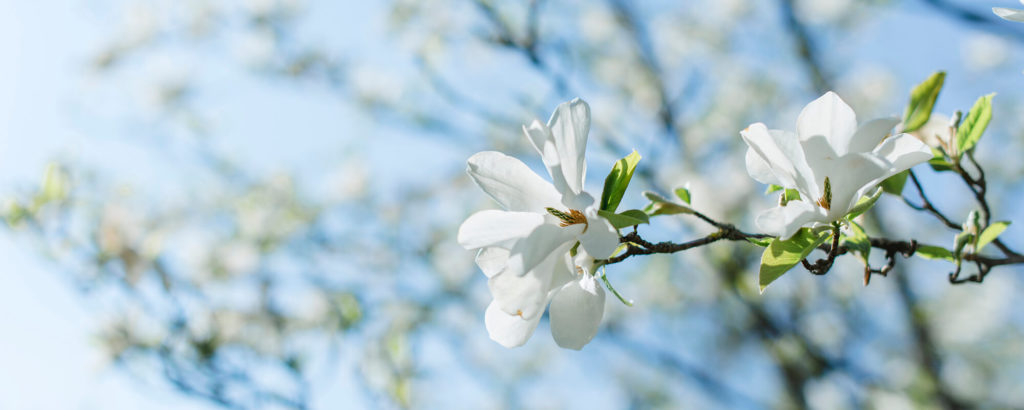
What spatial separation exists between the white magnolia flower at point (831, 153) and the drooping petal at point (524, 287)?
0.48 ft

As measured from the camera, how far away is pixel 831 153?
424 millimetres

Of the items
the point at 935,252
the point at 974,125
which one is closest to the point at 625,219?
the point at 935,252

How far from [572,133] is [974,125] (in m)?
0.37

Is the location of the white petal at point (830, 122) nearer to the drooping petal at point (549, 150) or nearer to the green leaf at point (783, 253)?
the green leaf at point (783, 253)

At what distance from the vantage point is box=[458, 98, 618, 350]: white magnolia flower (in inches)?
15.7

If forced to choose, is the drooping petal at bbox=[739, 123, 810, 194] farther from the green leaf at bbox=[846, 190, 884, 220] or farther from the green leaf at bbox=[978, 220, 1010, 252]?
the green leaf at bbox=[978, 220, 1010, 252]

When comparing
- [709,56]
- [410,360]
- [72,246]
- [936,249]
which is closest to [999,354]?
[709,56]

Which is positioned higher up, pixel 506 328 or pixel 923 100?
pixel 923 100

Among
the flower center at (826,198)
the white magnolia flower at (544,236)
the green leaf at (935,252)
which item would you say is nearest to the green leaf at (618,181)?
A: the white magnolia flower at (544,236)

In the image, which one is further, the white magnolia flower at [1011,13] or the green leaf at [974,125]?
the green leaf at [974,125]

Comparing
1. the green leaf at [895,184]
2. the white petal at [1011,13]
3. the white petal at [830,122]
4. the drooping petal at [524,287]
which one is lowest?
the drooping petal at [524,287]

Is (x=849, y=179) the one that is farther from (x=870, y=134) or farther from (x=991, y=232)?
(x=991, y=232)

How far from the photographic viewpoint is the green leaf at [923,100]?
57cm

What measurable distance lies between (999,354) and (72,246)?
539cm
